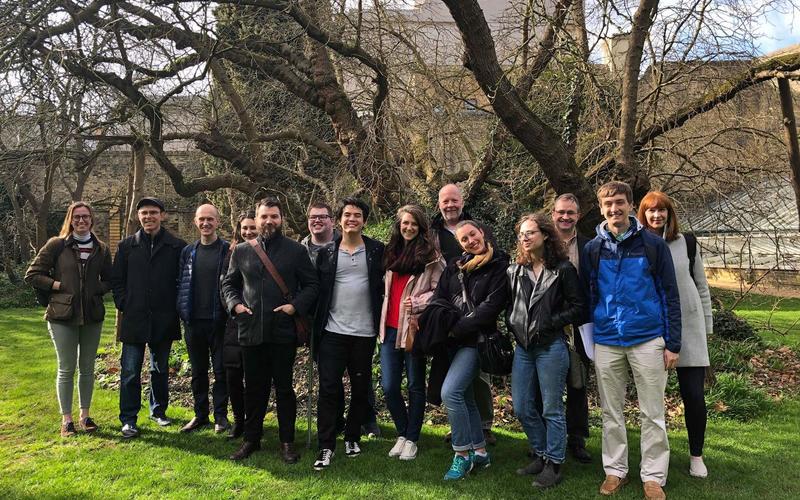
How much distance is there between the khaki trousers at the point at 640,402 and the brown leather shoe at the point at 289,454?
90.7 inches

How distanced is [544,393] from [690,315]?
1132 millimetres

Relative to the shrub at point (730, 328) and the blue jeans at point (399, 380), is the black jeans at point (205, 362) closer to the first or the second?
the blue jeans at point (399, 380)

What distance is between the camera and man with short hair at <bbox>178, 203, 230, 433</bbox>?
499cm

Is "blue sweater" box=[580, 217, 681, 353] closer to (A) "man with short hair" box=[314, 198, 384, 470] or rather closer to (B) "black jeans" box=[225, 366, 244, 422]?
(A) "man with short hair" box=[314, 198, 384, 470]

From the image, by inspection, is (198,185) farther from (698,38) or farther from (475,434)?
(698,38)

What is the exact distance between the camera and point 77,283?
4.87 metres

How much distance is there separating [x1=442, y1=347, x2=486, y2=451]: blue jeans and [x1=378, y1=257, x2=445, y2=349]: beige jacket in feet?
1.30

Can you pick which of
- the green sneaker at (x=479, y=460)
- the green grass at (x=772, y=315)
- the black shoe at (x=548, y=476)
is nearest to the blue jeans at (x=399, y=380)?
the green sneaker at (x=479, y=460)

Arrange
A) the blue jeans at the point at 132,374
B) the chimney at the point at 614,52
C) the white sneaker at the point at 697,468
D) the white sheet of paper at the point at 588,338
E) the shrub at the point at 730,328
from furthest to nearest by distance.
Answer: the shrub at the point at 730,328
the chimney at the point at 614,52
the blue jeans at the point at 132,374
the white sneaker at the point at 697,468
the white sheet of paper at the point at 588,338

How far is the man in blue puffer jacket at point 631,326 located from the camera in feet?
11.4

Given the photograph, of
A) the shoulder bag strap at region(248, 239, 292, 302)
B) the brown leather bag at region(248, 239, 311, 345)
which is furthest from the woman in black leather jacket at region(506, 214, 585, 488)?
the shoulder bag strap at region(248, 239, 292, 302)

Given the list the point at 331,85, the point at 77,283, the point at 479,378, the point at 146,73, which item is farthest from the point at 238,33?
the point at 479,378

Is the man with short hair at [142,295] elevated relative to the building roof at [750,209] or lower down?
lower down

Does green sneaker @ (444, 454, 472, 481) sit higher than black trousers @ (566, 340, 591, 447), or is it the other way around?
black trousers @ (566, 340, 591, 447)
